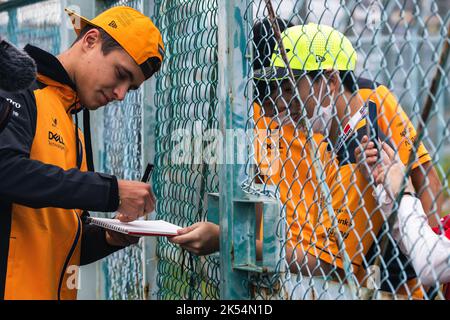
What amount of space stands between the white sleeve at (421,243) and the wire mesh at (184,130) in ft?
3.66

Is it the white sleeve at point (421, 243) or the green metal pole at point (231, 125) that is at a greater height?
the green metal pole at point (231, 125)

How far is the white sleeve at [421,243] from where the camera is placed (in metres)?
2.38

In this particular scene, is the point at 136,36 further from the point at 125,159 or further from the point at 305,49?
the point at 125,159

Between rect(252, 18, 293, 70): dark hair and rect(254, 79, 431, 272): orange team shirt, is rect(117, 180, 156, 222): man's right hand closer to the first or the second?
rect(254, 79, 431, 272): orange team shirt

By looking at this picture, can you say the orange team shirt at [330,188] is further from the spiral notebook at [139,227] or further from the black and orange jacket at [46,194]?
the black and orange jacket at [46,194]

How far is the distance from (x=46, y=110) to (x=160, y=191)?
3.53ft

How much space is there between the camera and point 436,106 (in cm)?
214

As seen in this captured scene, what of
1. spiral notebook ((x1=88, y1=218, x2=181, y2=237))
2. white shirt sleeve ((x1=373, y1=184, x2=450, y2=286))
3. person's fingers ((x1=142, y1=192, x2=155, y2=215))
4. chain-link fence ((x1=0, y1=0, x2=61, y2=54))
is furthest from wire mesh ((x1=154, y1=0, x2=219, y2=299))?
chain-link fence ((x1=0, y1=0, x2=61, y2=54))

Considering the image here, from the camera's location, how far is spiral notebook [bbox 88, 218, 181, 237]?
2.90 m

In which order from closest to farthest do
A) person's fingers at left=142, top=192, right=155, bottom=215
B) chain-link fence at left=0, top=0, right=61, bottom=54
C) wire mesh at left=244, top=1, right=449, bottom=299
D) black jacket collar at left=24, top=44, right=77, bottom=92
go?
wire mesh at left=244, top=1, right=449, bottom=299 → person's fingers at left=142, top=192, right=155, bottom=215 → black jacket collar at left=24, top=44, right=77, bottom=92 → chain-link fence at left=0, top=0, right=61, bottom=54

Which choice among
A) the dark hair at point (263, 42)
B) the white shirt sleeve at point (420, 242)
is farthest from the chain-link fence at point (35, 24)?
the white shirt sleeve at point (420, 242)

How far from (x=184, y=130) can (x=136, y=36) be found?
69cm

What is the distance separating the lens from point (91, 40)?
325 cm
